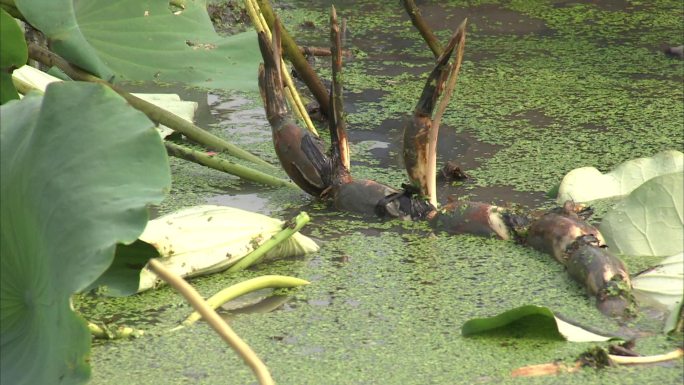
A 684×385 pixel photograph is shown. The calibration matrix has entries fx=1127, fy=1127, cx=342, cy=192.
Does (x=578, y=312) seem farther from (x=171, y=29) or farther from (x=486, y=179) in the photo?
(x=171, y=29)

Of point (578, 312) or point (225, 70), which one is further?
point (225, 70)

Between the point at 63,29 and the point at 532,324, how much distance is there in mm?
922

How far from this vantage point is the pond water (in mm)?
1346

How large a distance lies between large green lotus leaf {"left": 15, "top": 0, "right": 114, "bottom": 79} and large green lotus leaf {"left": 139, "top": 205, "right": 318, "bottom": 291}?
1.22 ft

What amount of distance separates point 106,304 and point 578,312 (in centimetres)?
63

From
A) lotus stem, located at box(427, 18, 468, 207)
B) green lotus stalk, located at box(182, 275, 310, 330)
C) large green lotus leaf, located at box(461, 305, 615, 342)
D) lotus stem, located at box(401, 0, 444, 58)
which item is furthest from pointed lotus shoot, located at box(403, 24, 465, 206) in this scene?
lotus stem, located at box(401, 0, 444, 58)

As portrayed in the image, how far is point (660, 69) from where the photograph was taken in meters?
2.92

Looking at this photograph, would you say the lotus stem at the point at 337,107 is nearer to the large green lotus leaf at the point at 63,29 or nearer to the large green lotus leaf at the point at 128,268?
the large green lotus leaf at the point at 63,29

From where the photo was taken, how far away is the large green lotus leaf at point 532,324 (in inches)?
53.9

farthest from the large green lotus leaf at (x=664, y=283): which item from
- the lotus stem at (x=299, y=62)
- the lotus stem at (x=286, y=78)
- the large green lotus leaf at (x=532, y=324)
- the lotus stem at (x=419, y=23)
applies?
A: the lotus stem at (x=419, y=23)

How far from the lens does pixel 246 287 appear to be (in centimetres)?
149

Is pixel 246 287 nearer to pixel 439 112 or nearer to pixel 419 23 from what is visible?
pixel 439 112

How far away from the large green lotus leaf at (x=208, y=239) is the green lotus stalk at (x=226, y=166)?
366 millimetres

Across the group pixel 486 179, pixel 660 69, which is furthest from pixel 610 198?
pixel 660 69
